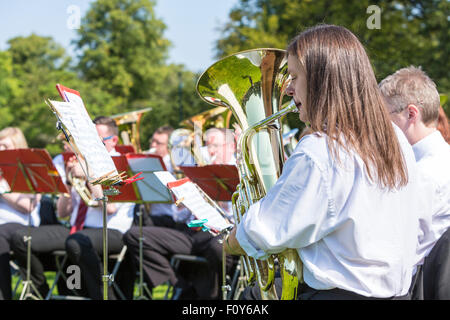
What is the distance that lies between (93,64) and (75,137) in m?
30.5

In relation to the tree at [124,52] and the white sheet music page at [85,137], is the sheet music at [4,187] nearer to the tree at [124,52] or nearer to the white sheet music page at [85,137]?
the white sheet music page at [85,137]

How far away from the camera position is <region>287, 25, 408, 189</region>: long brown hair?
1685 mm

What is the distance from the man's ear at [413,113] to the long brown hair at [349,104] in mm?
916

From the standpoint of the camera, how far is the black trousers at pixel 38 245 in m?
4.76

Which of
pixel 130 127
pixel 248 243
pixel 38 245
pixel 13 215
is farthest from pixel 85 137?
pixel 130 127

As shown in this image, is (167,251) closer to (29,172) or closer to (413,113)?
(29,172)

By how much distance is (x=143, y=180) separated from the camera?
13.4 feet

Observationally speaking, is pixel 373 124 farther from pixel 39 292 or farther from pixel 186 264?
pixel 39 292

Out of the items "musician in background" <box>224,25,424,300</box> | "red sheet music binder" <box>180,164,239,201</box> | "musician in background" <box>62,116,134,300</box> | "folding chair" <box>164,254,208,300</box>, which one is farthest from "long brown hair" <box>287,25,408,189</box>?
"folding chair" <box>164,254,208,300</box>

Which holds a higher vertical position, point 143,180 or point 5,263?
point 143,180

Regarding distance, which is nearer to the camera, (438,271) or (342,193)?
(342,193)

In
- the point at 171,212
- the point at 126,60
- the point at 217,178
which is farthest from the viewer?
the point at 126,60

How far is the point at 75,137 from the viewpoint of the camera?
2277 millimetres

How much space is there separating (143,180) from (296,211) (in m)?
2.57
